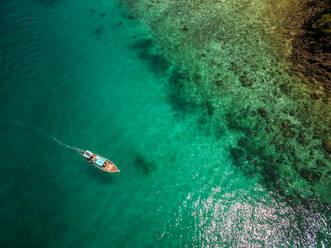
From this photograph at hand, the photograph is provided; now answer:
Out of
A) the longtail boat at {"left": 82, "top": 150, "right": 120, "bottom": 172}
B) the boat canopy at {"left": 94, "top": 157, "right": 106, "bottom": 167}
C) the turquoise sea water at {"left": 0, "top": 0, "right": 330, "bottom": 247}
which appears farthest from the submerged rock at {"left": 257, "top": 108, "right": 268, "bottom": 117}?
the boat canopy at {"left": 94, "top": 157, "right": 106, "bottom": 167}

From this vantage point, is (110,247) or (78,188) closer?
(110,247)

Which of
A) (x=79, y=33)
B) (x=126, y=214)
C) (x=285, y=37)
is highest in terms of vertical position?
(x=285, y=37)

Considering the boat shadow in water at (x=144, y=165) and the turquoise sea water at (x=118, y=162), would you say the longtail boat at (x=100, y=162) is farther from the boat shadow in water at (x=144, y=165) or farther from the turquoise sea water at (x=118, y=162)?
the boat shadow in water at (x=144, y=165)

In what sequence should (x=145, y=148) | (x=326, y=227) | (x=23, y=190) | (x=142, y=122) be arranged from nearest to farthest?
1. (x=326, y=227)
2. (x=23, y=190)
3. (x=145, y=148)
4. (x=142, y=122)

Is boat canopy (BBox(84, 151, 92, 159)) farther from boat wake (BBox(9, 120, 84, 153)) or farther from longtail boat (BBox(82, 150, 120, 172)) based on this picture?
boat wake (BBox(9, 120, 84, 153))

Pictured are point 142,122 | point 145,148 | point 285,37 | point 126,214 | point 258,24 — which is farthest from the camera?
point 258,24

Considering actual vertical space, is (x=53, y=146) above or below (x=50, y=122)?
below

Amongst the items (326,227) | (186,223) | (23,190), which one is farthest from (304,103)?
(23,190)

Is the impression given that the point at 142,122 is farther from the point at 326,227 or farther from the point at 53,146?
the point at 326,227
